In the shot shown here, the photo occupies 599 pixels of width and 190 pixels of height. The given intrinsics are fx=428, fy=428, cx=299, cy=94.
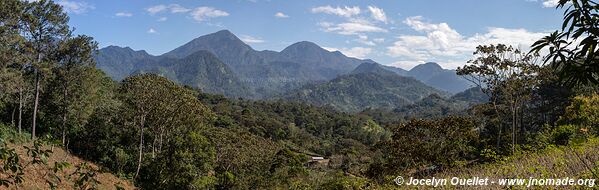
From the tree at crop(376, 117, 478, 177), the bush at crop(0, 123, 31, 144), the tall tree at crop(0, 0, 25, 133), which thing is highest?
the tall tree at crop(0, 0, 25, 133)

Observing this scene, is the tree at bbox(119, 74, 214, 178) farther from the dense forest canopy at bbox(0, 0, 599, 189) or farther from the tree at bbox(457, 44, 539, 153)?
the tree at bbox(457, 44, 539, 153)

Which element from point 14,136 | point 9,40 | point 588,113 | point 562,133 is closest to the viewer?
point 562,133

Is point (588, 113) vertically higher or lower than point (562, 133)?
higher

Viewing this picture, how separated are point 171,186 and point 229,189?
5210mm

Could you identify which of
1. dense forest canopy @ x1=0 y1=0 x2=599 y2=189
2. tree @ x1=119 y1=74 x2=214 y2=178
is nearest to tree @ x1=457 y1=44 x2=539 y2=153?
dense forest canopy @ x1=0 y1=0 x2=599 y2=189

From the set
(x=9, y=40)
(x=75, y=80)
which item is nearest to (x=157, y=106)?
(x=75, y=80)

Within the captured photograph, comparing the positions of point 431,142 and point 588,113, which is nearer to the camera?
point 431,142

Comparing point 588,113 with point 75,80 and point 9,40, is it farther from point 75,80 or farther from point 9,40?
point 75,80

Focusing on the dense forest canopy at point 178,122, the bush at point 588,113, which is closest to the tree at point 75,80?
the dense forest canopy at point 178,122

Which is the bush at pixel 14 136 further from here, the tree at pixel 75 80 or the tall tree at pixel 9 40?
the tall tree at pixel 9 40

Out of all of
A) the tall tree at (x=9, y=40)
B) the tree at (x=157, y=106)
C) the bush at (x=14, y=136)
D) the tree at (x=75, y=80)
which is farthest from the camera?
the tree at (x=157, y=106)

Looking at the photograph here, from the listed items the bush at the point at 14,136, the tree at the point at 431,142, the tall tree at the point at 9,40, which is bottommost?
the bush at the point at 14,136

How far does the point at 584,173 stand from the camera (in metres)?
5.46

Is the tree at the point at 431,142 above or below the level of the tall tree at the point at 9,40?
below
